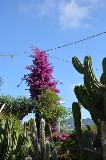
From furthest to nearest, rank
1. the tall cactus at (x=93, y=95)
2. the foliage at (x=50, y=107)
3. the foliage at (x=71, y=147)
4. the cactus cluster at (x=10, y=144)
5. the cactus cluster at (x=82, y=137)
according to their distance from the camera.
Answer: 1. the foliage at (x=50, y=107)
2. the foliage at (x=71, y=147)
3. the cactus cluster at (x=10, y=144)
4. the cactus cluster at (x=82, y=137)
5. the tall cactus at (x=93, y=95)

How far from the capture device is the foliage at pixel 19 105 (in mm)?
19875

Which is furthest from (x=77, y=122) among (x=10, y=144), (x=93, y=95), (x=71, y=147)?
(x=71, y=147)

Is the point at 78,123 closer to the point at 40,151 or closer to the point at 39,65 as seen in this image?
the point at 40,151

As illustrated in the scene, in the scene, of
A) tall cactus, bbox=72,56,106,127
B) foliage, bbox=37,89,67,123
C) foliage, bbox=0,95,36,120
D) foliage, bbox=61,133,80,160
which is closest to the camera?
tall cactus, bbox=72,56,106,127

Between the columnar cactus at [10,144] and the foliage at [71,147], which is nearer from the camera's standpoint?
the columnar cactus at [10,144]

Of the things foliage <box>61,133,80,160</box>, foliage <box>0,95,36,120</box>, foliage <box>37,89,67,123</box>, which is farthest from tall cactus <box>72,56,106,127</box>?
foliage <box>0,95,36,120</box>

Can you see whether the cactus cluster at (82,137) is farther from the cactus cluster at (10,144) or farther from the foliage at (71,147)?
the foliage at (71,147)


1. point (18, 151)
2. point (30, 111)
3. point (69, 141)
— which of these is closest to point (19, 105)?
point (30, 111)

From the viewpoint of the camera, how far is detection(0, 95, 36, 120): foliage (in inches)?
782

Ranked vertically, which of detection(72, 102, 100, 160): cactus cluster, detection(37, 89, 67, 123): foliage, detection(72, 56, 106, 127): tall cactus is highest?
detection(37, 89, 67, 123): foliage

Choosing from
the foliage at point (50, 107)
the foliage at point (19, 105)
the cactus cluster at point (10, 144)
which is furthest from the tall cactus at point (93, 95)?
the foliage at point (19, 105)

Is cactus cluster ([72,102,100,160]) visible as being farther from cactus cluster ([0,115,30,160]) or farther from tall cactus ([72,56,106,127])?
cactus cluster ([0,115,30,160])

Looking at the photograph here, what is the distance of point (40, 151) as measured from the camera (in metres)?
9.41

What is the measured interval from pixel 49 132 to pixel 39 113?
251 centimetres
